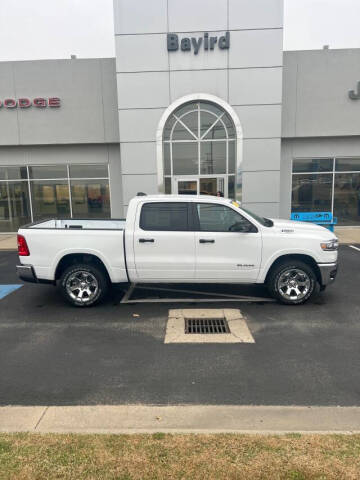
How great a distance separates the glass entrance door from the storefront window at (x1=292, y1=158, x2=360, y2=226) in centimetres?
367

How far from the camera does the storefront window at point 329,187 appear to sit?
15766mm

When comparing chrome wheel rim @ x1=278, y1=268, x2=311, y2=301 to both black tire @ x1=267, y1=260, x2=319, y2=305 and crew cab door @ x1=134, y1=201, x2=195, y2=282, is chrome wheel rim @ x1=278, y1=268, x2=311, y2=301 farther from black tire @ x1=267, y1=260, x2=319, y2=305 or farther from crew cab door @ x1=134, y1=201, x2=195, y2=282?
crew cab door @ x1=134, y1=201, x2=195, y2=282

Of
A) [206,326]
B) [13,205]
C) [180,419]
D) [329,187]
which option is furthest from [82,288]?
[329,187]

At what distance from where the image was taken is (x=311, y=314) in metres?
5.99

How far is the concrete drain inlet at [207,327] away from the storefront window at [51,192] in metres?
11.3

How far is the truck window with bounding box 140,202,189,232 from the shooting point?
627 cm

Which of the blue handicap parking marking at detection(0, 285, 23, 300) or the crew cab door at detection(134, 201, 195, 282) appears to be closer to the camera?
the crew cab door at detection(134, 201, 195, 282)

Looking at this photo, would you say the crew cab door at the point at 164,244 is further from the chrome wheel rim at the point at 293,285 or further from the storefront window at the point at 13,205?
the storefront window at the point at 13,205

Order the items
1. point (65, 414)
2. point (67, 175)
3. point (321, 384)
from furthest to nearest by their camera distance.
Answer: point (67, 175)
point (321, 384)
point (65, 414)

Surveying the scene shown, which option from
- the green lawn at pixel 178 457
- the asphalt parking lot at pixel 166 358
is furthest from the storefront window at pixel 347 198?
the green lawn at pixel 178 457

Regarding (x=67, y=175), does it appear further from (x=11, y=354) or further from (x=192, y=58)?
(x=11, y=354)

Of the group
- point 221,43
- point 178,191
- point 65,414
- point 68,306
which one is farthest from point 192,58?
point 65,414

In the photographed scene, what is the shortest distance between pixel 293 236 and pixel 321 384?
9.21 feet

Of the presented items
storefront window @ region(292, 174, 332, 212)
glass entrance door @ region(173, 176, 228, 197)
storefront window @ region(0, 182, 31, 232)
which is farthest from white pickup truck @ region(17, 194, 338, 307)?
storefront window @ region(0, 182, 31, 232)
